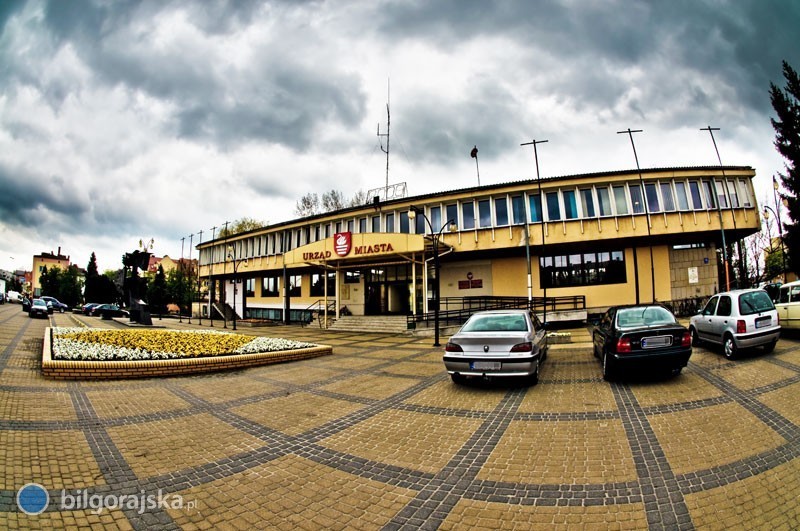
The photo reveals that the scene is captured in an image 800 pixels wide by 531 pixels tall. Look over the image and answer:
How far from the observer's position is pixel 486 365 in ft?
22.2

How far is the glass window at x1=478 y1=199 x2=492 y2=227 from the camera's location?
23.2 metres

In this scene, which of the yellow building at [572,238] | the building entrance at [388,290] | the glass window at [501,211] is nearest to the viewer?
the yellow building at [572,238]

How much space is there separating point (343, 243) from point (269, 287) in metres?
18.6

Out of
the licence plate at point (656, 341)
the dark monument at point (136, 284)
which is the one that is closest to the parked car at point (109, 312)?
the dark monument at point (136, 284)

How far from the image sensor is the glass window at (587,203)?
2134 centimetres

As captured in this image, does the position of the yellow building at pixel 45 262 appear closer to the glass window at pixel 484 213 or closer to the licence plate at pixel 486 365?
the glass window at pixel 484 213

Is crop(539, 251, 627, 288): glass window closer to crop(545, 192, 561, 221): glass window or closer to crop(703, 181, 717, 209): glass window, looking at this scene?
crop(545, 192, 561, 221): glass window

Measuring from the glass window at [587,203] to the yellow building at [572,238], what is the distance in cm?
6

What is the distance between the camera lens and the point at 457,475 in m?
3.74

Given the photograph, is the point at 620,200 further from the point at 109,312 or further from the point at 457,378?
the point at 109,312

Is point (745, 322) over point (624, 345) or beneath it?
over

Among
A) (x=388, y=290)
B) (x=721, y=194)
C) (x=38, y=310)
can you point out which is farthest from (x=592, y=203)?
(x=38, y=310)

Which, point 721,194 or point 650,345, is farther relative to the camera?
point 721,194
